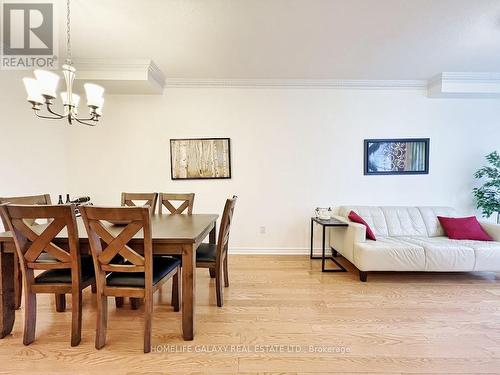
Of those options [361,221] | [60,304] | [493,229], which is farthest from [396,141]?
[60,304]

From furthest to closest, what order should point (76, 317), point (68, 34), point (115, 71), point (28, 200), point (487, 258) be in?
point (115, 71)
point (487, 258)
point (68, 34)
point (28, 200)
point (76, 317)

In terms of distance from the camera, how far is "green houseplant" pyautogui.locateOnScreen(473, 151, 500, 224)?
138 inches

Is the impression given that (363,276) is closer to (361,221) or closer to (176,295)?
(361,221)

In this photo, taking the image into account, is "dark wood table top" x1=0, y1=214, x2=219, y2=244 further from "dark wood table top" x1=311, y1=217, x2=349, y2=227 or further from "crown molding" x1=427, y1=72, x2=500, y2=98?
"crown molding" x1=427, y1=72, x2=500, y2=98

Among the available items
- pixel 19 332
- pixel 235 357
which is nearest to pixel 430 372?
pixel 235 357

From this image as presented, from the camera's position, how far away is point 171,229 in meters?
2.06

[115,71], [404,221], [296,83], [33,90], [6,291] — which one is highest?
[296,83]

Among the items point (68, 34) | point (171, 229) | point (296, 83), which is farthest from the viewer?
point (296, 83)

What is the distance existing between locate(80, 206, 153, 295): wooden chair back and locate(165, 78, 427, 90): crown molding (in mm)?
2792

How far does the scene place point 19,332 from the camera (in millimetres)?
1927

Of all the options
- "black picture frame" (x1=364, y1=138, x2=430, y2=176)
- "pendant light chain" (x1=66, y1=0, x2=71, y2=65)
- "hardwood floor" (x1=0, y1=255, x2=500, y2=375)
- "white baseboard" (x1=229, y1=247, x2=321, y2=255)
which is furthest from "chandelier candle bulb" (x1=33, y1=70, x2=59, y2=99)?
"black picture frame" (x1=364, y1=138, x2=430, y2=176)

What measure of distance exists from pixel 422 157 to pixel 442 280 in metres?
1.85

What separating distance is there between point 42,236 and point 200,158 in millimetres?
2420

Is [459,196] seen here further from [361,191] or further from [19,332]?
[19,332]
